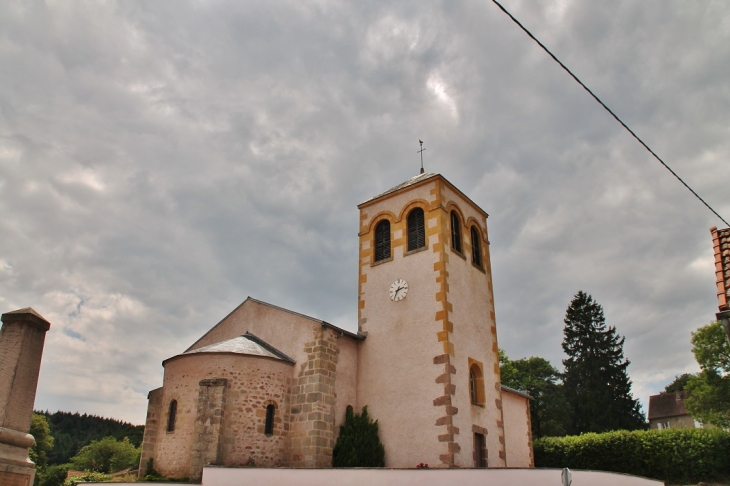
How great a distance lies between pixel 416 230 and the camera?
70.0 ft

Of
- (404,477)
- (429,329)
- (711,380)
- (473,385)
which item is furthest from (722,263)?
(711,380)

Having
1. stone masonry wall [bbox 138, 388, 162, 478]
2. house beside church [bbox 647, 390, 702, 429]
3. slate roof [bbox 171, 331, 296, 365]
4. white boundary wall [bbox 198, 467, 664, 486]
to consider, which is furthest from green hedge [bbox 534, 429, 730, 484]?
house beside church [bbox 647, 390, 702, 429]

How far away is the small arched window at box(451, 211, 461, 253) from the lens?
69.8 ft

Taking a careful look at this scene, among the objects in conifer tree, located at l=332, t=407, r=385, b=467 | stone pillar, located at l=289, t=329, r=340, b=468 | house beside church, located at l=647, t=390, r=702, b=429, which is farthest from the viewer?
house beside church, located at l=647, t=390, r=702, b=429

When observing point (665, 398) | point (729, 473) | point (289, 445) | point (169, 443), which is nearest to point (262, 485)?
point (289, 445)

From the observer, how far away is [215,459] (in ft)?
51.8

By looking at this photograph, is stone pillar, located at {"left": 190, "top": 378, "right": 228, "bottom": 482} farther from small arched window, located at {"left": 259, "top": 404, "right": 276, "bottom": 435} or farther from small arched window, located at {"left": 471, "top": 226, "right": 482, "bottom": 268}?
small arched window, located at {"left": 471, "top": 226, "right": 482, "bottom": 268}

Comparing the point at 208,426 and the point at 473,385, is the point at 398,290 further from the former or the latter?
the point at 208,426

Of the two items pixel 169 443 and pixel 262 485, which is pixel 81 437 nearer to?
pixel 169 443

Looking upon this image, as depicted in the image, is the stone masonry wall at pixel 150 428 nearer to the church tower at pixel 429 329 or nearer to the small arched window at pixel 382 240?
the church tower at pixel 429 329

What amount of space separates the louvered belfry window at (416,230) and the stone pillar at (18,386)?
1405 centimetres

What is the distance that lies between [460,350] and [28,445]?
45.7 ft

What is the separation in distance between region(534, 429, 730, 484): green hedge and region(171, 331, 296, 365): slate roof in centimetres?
1601

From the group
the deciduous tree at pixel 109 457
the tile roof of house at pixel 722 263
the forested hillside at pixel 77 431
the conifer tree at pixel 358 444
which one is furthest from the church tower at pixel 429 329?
the forested hillside at pixel 77 431
